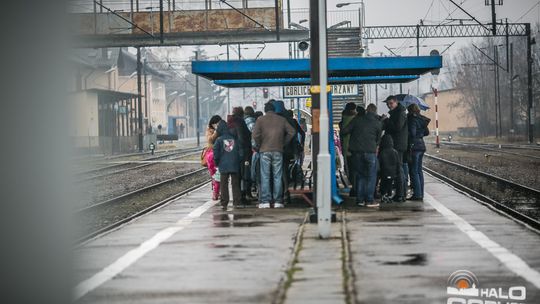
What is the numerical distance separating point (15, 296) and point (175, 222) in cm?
715

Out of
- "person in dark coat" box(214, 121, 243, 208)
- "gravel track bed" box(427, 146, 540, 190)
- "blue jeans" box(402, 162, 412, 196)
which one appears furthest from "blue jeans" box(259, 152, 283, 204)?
"gravel track bed" box(427, 146, 540, 190)

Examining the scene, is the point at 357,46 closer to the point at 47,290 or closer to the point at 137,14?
the point at 137,14

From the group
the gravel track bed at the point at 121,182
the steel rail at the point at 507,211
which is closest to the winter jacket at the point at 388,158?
the steel rail at the point at 507,211

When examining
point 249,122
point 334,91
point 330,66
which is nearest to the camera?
point 330,66

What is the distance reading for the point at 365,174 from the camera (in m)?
16.9

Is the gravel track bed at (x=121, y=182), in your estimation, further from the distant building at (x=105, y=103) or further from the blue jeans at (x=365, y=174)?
the blue jeans at (x=365, y=174)

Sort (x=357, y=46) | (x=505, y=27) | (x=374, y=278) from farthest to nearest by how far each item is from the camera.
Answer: (x=505, y=27)
(x=357, y=46)
(x=374, y=278)

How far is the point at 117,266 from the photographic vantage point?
396 inches

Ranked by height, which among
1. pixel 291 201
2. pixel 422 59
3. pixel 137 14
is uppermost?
pixel 137 14

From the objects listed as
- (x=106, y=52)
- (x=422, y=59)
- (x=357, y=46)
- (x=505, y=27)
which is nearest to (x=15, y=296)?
(x=422, y=59)

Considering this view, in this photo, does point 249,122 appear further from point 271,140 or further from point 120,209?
point 120,209

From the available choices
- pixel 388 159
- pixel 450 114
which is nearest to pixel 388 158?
pixel 388 159

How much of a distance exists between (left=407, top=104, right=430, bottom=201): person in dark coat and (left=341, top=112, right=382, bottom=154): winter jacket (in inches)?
60.1

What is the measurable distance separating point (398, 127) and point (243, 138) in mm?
2701
